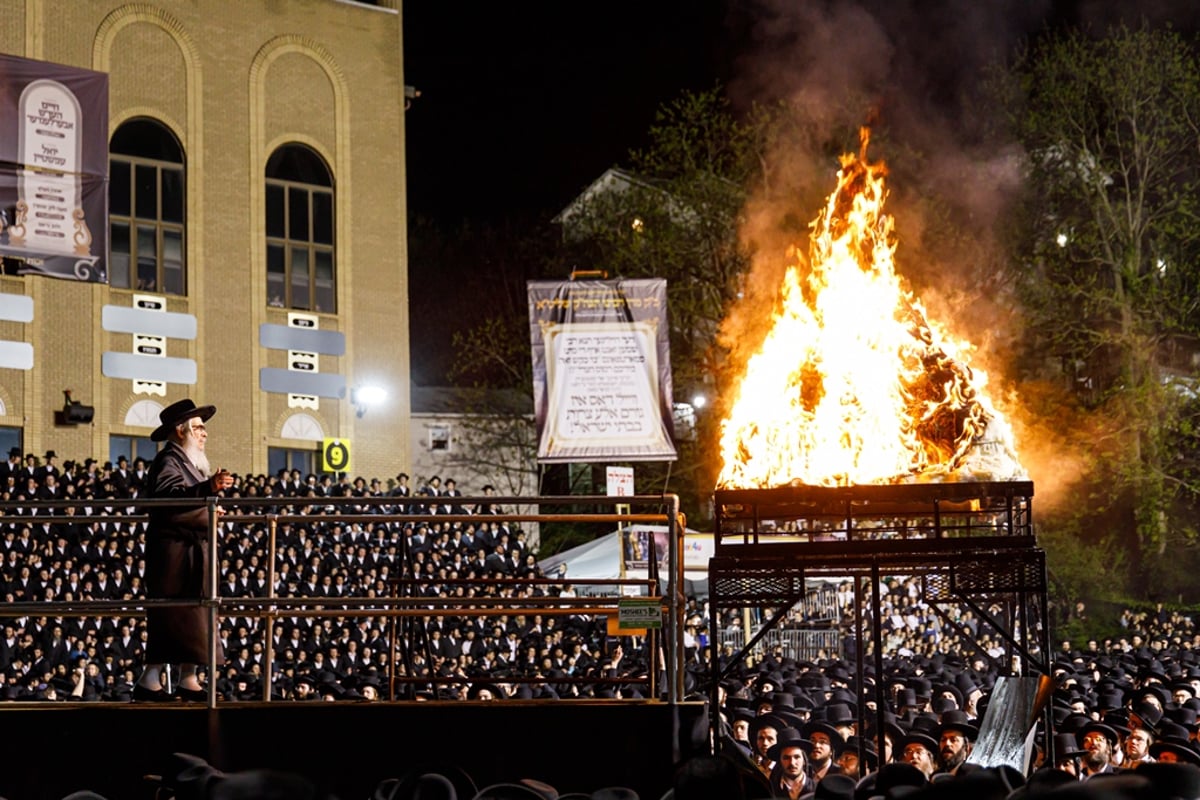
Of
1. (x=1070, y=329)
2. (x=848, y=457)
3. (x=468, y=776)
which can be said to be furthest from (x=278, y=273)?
(x=468, y=776)

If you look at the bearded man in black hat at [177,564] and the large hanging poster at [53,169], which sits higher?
the large hanging poster at [53,169]

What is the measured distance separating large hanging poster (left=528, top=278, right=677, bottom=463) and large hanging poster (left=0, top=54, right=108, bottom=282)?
8.47 metres

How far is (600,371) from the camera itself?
814 inches

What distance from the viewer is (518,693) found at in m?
16.0

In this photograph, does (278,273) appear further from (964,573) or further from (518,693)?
(964,573)

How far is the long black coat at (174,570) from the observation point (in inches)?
339

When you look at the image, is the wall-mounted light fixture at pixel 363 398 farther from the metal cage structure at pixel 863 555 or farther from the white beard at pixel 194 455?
the metal cage structure at pixel 863 555

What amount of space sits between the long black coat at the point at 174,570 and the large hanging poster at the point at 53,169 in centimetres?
1663

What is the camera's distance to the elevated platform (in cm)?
791

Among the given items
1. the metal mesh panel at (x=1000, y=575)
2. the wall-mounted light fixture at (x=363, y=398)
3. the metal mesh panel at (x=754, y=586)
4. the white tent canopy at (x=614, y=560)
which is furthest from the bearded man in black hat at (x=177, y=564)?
the wall-mounted light fixture at (x=363, y=398)

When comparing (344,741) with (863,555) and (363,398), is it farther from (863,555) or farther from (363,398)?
(363,398)

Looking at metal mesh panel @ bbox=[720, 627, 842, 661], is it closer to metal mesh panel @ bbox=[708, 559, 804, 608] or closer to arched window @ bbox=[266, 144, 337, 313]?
arched window @ bbox=[266, 144, 337, 313]

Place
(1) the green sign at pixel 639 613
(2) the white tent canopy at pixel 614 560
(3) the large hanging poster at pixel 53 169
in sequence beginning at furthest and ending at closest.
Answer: (3) the large hanging poster at pixel 53 169
(2) the white tent canopy at pixel 614 560
(1) the green sign at pixel 639 613

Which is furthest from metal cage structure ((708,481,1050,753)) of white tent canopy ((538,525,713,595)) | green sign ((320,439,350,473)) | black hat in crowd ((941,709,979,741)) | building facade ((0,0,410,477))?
green sign ((320,439,350,473))
